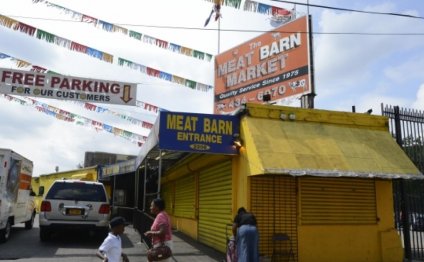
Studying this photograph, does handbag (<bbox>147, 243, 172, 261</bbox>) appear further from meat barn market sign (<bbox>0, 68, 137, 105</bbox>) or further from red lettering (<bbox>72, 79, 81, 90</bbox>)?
red lettering (<bbox>72, 79, 81, 90</bbox>)

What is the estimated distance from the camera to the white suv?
12.4 metres

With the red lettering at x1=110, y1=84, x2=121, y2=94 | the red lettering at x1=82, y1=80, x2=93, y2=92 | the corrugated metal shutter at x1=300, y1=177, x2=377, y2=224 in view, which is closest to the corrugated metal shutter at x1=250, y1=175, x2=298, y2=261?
the corrugated metal shutter at x1=300, y1=177, x2=377, y2=224

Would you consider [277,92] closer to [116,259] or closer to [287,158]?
[287,158]

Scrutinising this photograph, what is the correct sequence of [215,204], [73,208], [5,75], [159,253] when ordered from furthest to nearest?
[5,75] < [215,204] < [73,208] < [159,253]

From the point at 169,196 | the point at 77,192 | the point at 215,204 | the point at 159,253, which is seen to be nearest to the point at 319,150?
the point at 215,204

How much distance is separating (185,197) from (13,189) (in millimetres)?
6269

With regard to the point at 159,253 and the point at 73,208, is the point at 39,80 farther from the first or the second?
the point at 159,253

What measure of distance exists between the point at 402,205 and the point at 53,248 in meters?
9.30

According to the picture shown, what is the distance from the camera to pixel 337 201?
10812 mm

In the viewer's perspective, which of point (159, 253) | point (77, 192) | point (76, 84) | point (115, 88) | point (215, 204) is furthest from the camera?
point (115, 88)

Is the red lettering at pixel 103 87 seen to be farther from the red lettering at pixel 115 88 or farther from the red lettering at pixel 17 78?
the red lettering at pixel 17 78

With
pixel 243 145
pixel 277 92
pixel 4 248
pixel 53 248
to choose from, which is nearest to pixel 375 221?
pixel 243 145

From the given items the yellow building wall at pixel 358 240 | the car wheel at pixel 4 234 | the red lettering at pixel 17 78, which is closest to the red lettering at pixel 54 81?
the red lettering at pixel 17 78

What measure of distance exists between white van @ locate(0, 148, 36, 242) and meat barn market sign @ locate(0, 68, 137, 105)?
2065mm
